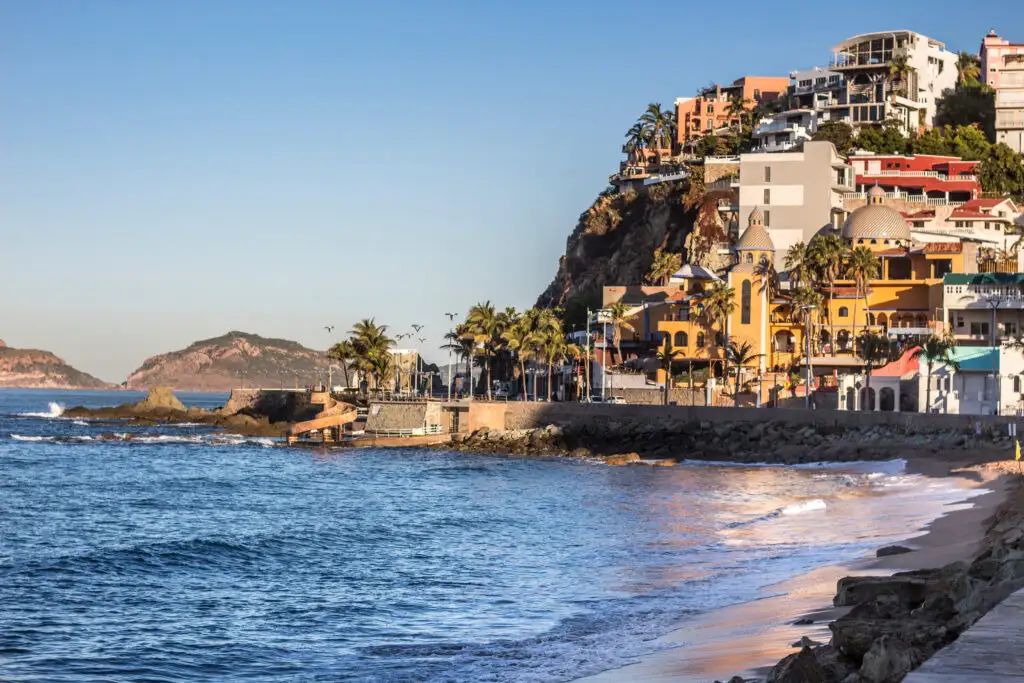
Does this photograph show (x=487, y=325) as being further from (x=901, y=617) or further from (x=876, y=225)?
(x=901, y=617)

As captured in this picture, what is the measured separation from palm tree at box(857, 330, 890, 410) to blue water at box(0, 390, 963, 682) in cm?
1675

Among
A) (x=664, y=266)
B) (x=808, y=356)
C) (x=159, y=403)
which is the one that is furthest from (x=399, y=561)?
(x=159, y=403)

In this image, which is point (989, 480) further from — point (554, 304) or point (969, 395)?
point (554, 304)

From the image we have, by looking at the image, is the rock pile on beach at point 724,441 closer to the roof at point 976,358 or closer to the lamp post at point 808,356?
the lamp post at point 808,356

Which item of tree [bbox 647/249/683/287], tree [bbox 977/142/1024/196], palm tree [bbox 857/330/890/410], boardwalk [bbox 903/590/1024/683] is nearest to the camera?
boardwalk [bbox 903/590/1024/683]

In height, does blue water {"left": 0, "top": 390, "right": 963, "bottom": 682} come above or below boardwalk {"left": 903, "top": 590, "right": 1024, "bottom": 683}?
below

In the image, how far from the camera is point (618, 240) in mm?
139875

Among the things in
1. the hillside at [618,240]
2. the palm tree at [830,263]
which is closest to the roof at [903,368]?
the palm tree at [830,263]

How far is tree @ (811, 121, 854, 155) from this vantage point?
12775 cm

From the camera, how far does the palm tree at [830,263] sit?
9762 cm

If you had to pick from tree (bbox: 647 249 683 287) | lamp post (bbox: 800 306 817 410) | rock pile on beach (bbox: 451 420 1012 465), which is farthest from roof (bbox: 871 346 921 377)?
tree (bbox: 647 249 683 287)

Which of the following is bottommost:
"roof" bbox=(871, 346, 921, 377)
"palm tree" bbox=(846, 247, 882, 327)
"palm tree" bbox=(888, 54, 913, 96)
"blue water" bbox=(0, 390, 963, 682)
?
"blue water" bbox=(0, 390, 963, 682)

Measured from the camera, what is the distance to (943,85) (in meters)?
141

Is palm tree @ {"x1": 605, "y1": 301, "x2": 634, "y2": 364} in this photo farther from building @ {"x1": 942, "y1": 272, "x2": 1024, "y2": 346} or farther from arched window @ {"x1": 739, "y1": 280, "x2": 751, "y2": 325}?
building @ {"x1": 942, "y1": 272, "x2": 1024, "y2": 346}
